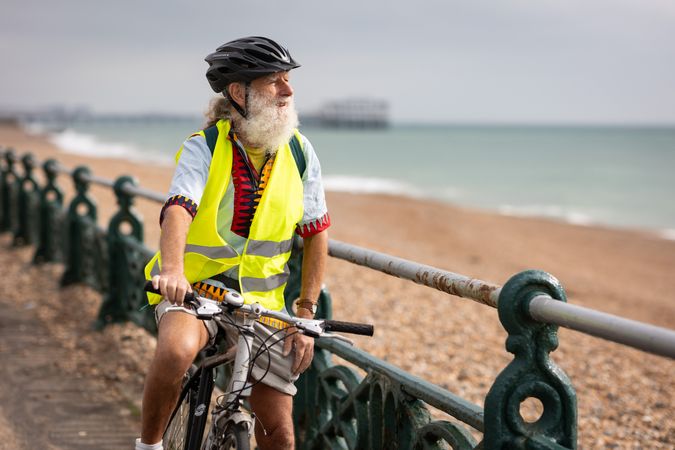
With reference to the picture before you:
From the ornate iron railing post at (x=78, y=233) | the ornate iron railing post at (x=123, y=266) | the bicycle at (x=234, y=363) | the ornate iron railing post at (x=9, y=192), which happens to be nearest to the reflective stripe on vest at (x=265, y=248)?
the bicycle at (x=234, y=363)

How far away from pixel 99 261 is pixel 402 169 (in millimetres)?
45590

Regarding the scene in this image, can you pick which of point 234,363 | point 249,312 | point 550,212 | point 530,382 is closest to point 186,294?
point 249,312

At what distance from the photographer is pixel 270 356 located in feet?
9.04

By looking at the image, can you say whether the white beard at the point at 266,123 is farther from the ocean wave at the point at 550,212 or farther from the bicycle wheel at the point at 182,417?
the ocean wave at the point at 550,212

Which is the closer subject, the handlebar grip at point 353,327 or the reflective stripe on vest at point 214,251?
the handlebar grip at point 353,327

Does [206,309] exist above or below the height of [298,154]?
below

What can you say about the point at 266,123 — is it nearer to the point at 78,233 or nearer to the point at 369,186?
the point at 78,233

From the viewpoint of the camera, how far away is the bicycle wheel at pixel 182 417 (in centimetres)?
277

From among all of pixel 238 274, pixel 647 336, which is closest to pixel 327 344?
pixel 238 274

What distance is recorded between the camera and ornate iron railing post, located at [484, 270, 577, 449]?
218 cm

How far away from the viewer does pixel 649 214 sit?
2977 cm

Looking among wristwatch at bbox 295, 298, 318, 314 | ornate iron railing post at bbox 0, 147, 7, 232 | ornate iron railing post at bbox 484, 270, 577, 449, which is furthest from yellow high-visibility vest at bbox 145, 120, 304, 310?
ornate iron railing post at bbox 0, 147, 7, 232

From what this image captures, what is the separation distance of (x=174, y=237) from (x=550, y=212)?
2744 cm

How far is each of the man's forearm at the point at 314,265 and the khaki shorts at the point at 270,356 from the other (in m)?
0.21
